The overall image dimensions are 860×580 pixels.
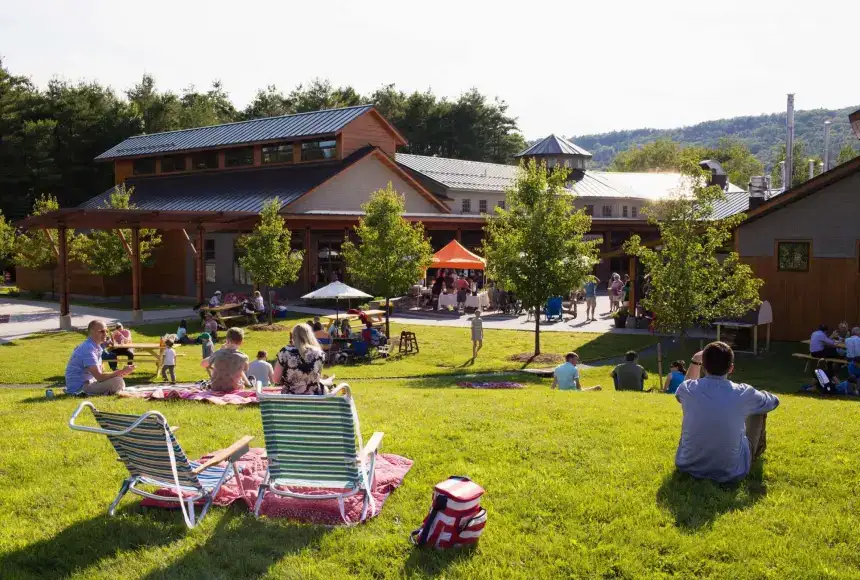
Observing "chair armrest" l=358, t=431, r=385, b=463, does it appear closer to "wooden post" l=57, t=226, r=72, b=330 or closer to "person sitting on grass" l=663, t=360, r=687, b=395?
"person sitting on grass" l=663, t=360, r=687, b=395

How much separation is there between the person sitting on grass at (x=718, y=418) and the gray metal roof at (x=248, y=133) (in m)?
31.1

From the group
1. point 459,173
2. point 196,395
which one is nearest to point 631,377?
point 196,395

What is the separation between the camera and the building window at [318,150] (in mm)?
36375

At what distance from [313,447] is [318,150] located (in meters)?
32.3

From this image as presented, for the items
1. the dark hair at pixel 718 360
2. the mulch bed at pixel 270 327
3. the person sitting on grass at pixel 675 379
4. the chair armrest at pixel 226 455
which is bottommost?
the mulch bed at pixel 270 327

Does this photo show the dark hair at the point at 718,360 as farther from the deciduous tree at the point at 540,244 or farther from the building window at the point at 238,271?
the building window at the point at 238,271

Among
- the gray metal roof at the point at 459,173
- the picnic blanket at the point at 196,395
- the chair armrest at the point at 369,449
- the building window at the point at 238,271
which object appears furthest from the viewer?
the gray metal roof at the point at 459,173

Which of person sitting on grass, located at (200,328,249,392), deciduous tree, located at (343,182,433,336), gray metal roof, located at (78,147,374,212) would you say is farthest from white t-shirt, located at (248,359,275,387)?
gray metal roof, located at (78,147,374,212)

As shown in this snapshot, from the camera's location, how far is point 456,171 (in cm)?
4816

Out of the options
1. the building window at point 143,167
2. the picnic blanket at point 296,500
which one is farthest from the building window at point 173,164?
the picnic blanket at point 296,500

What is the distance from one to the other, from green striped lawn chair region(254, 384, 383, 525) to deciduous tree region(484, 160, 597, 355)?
47.5 feet

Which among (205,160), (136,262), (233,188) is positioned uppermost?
(205,160)

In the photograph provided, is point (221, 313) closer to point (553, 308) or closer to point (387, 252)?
point (387, 252)

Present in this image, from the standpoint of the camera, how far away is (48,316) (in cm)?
2873
